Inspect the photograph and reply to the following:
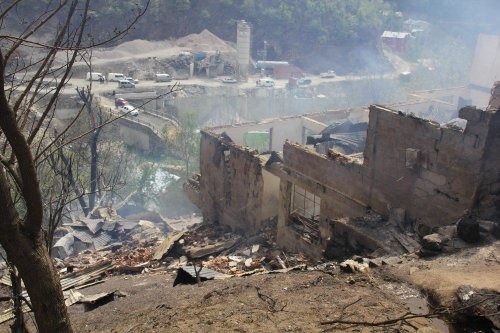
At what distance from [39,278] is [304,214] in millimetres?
12856

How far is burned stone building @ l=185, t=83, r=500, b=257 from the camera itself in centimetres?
995

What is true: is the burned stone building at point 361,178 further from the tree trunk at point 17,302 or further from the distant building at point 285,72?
the distant building at point 285,72

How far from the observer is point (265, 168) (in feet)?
53.6

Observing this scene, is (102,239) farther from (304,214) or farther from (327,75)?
(327,75)

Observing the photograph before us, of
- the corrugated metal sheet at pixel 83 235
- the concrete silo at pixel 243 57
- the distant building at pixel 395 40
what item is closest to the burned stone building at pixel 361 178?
the corrugated metal sheet at pixel 83 235

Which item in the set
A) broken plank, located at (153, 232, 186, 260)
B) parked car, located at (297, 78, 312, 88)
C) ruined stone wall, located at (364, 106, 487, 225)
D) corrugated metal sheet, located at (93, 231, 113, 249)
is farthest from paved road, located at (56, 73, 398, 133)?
ruined stone wall, located at (364, 106, 487, 225)

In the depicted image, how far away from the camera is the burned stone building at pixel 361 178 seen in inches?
392

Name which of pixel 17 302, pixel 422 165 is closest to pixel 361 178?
pixel 422 165

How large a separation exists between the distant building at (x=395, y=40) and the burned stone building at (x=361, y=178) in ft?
165

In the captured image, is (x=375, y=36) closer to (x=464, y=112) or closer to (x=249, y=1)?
(x=249, y=1)

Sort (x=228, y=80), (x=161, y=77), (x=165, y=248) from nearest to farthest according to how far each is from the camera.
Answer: (x=165, y=248) → (x=161, y=77) → (x=228, y=80)

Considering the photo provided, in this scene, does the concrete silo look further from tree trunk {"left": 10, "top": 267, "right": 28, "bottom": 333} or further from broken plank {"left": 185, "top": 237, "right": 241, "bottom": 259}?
tree trunk {"left": 10, "top": 267, "right": 28, "bottom": 333}

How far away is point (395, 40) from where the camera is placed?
65688 millimetres

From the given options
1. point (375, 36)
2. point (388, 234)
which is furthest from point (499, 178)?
point (375, 36)
